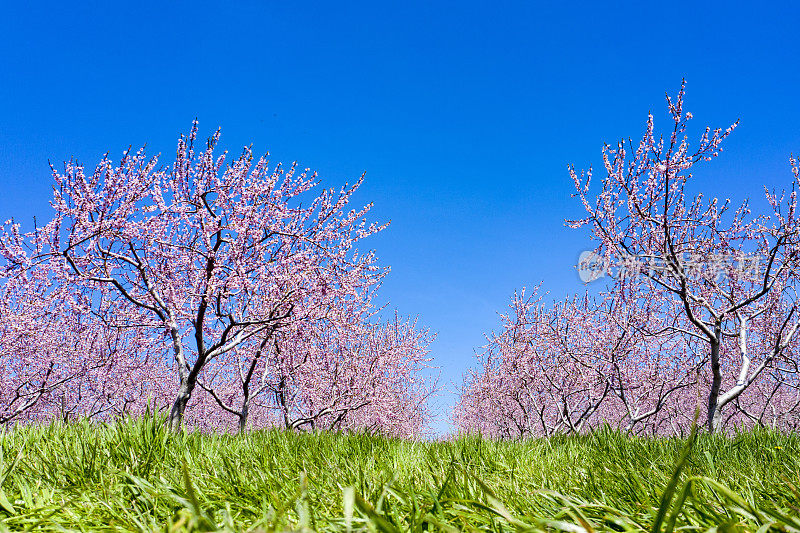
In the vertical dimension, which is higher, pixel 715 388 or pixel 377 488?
pixel 715 388

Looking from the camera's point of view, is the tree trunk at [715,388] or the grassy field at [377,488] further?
the tree trunk at [715,388]

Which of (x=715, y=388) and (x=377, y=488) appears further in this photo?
(x=715, y=388)

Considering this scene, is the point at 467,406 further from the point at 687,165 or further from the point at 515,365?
the point at 687,165

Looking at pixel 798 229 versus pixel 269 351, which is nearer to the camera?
pixel 798 229

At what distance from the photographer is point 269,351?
1501cm

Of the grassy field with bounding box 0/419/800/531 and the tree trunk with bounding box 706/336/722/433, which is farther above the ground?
the tree trunk with bounding box 706/336/722/433

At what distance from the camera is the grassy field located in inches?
60.6

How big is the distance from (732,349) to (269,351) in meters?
15.7

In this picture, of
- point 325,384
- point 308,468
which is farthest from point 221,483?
point 325,384

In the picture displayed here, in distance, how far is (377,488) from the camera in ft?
7.47

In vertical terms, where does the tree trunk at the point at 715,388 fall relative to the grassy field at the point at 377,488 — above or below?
above

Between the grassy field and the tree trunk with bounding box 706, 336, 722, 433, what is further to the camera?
the tree trunk with bounding box 706, 336, 722, 433

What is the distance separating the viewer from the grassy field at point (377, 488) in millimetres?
1538

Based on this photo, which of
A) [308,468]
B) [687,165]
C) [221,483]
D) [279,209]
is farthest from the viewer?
[279,209]
